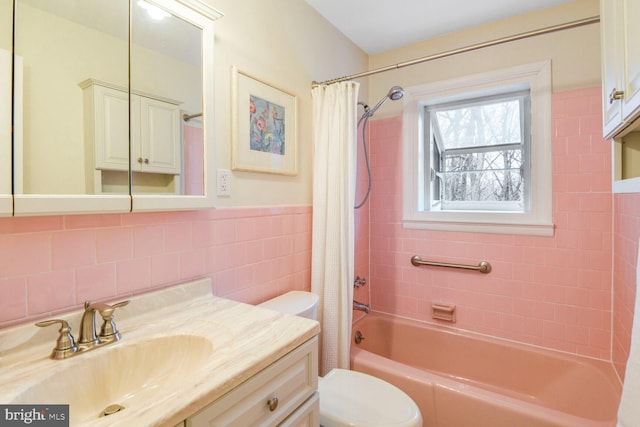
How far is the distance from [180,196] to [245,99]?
59cm

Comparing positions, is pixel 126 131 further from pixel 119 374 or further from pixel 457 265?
pixel 457 265

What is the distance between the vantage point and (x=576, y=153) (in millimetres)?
1785

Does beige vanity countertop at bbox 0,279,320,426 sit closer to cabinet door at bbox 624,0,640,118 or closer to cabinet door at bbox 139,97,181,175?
cabinet door at bbox 139,97,181,175

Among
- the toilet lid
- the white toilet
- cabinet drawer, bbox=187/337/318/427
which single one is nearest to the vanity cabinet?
cabinet drawer, bbox=187/337/318/427

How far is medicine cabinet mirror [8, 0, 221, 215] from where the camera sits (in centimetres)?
78

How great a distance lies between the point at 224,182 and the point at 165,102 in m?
0.38

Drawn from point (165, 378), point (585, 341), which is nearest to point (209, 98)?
point (165, 378)

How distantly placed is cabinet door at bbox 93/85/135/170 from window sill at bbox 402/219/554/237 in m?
1.89

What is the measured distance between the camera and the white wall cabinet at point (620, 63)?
77 centimetres

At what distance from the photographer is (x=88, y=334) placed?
84 cm

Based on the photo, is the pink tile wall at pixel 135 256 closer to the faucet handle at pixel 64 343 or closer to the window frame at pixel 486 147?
the faucet handle at pixel 64 343

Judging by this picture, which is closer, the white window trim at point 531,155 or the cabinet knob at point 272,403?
the cabinet knob at point 272,403

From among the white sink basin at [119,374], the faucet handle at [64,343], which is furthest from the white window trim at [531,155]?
the faucet handle at [64,343]

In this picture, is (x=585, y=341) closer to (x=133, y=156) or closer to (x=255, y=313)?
(x=255, y=313)
